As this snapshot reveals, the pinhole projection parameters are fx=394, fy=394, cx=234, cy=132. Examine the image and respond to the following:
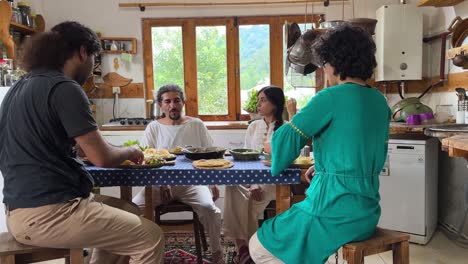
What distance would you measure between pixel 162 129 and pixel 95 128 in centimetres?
137

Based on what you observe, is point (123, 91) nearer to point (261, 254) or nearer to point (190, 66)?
point (190, 66)

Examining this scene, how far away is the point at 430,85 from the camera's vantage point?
3.62 metres

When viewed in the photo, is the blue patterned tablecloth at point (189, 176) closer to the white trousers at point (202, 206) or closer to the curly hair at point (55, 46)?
the curly hair at point (55, 46)

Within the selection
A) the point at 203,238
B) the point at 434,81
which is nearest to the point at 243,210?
the point at 203,238

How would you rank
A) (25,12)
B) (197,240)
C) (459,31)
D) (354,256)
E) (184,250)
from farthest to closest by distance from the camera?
Answer: 1. (25,12)
2. (459,31)
3. (184,250)
4. (197,240)
5. (354,256)

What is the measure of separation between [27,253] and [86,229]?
0.26 meters

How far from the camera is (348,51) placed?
1.41 m

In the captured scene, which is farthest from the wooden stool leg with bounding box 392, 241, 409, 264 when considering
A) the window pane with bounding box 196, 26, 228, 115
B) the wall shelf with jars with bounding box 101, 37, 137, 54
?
the wall shelf with jars with bounding box 101, 37, 137, 54

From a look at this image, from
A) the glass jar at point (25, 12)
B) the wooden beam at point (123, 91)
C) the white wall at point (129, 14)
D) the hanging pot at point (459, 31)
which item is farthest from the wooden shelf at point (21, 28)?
the hanging pot at point (459, 31)

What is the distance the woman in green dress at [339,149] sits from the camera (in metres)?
1.39

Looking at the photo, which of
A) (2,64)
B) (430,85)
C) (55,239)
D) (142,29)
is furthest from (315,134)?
(142,29)

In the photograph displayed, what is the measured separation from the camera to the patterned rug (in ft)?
8.76

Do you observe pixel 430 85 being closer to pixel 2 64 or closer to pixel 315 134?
pixel 315 134

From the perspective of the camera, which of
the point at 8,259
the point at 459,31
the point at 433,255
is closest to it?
the point at 8,259
